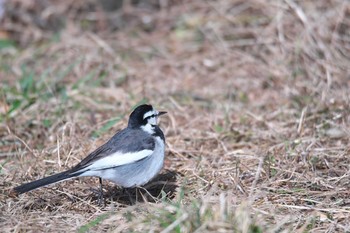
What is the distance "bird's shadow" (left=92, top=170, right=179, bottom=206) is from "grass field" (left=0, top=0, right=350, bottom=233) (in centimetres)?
2

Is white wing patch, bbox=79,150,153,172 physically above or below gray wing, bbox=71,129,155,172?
below

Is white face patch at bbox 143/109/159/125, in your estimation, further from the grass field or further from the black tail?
the black tail

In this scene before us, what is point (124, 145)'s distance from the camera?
4699 millimetres

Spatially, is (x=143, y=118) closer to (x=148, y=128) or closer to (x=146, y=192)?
(x=148, y=128)

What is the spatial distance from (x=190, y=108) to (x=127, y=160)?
2189 millimetres

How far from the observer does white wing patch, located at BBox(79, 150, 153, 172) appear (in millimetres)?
4465

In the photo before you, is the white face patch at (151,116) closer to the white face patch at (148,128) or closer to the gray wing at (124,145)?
the white face patch at (148,128)

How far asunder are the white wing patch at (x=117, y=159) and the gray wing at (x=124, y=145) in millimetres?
29

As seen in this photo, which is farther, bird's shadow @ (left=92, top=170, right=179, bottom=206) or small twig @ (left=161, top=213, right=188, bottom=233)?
bird's shadow @ (left=92, top=170, right=179, bottom=206)

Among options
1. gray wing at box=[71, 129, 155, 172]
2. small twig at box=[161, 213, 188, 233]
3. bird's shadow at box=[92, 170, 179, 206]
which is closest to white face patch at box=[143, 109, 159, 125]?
gray wing at box=[71, 129, 155, 172]

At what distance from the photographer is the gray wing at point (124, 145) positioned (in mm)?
4566

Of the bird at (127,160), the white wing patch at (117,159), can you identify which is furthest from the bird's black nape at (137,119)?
the white wing patch at (117,159)

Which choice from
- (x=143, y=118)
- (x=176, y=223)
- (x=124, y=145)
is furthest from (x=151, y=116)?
(x=176, y=223)

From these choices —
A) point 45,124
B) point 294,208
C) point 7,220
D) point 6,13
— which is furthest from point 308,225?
point 6,13
